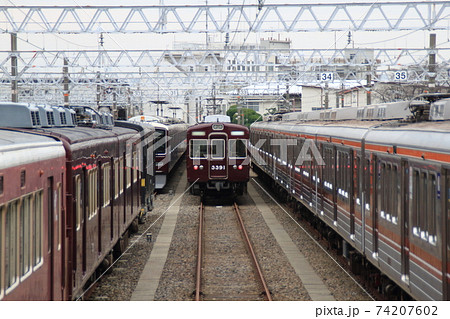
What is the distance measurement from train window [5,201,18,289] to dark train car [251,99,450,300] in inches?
132

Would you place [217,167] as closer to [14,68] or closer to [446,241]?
[14,68]

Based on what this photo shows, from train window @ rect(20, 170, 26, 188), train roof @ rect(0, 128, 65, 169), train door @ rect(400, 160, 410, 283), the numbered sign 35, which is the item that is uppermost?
the numbered sign 35

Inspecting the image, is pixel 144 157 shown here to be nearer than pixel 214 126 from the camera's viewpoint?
Yes

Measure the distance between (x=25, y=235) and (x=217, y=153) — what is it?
15.8 m

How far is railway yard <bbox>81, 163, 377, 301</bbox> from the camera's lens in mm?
10461

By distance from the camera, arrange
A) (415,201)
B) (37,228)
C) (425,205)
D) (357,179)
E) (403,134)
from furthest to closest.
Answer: (357,179) → (403,134) → (415,201) → (425,205) → (37,228)

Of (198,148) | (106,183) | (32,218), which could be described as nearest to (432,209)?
(32,218)

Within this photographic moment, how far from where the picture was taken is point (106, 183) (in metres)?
9.85

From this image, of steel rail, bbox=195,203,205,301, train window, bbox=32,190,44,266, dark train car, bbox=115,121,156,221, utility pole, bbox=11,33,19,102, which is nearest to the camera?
train window, bbox=32,190,44,266

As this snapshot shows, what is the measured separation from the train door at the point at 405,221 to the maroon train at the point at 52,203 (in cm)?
326

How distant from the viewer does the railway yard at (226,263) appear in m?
10.5

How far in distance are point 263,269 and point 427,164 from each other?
237 inches

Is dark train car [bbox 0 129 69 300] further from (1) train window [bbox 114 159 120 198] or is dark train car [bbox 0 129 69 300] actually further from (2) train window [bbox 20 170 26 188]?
(1) train window [bbox 114 159 120 198]

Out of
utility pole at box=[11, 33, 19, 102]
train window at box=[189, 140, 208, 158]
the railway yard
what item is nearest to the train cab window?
train window at box=[189, 140, 208, 158]
